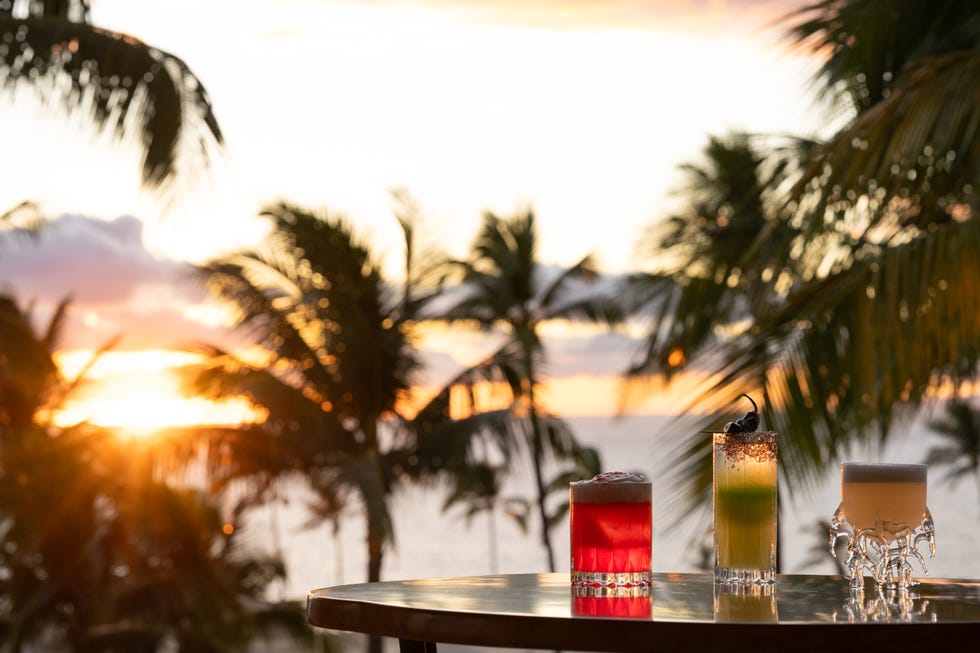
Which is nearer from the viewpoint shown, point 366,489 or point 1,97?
point 1,97

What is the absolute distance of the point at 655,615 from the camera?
163 cm

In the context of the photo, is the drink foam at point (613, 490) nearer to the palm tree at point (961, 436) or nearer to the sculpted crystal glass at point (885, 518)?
the sculpted crystal glass at point (885, 518)

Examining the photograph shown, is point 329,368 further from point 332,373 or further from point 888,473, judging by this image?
point 888,473

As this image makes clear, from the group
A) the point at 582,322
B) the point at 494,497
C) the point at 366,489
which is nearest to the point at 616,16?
the point at 366,489

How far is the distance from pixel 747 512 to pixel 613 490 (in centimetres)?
22

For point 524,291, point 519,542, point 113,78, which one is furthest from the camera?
point 519,542

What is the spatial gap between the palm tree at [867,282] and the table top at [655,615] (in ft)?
7.68

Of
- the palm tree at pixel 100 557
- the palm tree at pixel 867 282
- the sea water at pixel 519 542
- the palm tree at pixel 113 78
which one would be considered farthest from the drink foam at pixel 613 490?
the sea water at pixel 519 542

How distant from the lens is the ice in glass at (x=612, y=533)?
1918mm

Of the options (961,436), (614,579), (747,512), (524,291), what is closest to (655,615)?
(614,579)

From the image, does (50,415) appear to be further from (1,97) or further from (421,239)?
(1,97)

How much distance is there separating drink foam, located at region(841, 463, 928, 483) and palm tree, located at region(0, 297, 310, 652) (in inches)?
505

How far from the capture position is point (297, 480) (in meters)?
13.4

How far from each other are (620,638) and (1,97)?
19.7 feet
